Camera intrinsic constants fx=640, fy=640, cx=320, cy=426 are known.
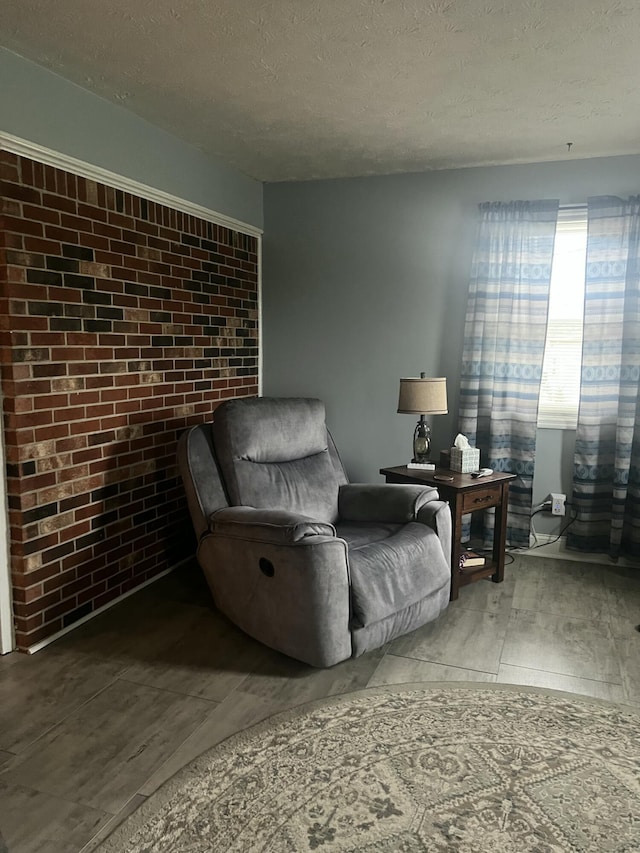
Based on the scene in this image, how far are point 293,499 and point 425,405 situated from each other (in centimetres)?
88

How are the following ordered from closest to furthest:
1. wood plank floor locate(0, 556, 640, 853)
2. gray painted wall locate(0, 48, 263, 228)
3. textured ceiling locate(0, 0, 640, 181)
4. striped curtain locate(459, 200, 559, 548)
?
wood plank floor locate(0, 556, 640, 853) < textured ceiling locate(0, 0, 640, 181) < gray painted wall locate(0, 48, 263, 228) < striped curtain locate(459, 200, 559, 548)

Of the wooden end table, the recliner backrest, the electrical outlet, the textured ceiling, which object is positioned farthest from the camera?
the electrical outlet

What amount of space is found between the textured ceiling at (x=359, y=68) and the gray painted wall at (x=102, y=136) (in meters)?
0.07

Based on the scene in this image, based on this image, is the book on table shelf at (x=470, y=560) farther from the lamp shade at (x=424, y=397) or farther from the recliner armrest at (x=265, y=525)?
the recliner armrest at (x=265, y=525)

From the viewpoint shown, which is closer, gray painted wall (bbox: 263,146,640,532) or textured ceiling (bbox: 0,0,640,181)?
textured ceiling (bbox: 0,0,640,181)

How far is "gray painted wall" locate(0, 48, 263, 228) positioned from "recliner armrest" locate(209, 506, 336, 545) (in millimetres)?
1657

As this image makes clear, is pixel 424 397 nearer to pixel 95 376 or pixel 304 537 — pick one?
pixel 304 537

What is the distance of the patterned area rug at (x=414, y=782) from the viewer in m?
1.67

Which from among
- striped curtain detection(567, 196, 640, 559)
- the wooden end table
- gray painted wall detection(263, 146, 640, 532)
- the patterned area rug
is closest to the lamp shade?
the wooden end table

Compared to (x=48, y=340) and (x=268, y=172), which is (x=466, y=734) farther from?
(x=268, y=172)

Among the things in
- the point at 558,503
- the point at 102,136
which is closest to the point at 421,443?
the point at 558,503

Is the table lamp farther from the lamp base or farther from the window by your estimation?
the window

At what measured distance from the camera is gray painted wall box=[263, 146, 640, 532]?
12.6 feet

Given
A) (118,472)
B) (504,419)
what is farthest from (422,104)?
(118,472)
